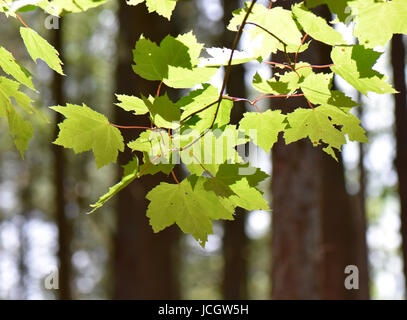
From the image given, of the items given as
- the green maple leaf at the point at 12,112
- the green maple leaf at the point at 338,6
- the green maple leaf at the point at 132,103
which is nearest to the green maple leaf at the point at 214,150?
the green maple leaf at the point at 132,103

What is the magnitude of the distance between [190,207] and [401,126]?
4.95 metres

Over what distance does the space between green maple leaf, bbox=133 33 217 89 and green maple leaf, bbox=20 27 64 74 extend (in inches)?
8.8

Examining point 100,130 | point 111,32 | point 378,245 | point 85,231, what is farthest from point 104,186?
point 100,130

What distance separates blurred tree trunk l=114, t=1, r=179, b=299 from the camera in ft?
19.3

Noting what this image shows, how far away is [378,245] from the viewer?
13.8 metres

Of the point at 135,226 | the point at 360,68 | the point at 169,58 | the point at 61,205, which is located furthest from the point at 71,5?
the point at 61,205

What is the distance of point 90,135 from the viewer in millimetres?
854

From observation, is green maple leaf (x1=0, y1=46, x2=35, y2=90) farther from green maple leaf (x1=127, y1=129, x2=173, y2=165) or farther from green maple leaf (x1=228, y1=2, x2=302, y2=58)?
green maple leaf (x1=228, y1=2, x2=302, y2=58)

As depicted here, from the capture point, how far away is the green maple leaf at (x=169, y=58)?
759mm

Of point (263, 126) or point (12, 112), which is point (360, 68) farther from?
point (12, 112)

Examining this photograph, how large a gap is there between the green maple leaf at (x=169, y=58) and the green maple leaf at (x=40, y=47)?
225 millimetres

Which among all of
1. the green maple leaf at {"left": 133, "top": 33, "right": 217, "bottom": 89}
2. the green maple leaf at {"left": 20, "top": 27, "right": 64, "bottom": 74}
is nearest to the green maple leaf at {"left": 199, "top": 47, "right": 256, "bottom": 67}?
the green maple leaf at {"left": 133, "top": 33, "right": 217, "bottom": 89}

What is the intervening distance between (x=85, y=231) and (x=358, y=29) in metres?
16.7

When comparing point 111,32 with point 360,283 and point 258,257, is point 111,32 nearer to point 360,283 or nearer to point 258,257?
point 360,283
